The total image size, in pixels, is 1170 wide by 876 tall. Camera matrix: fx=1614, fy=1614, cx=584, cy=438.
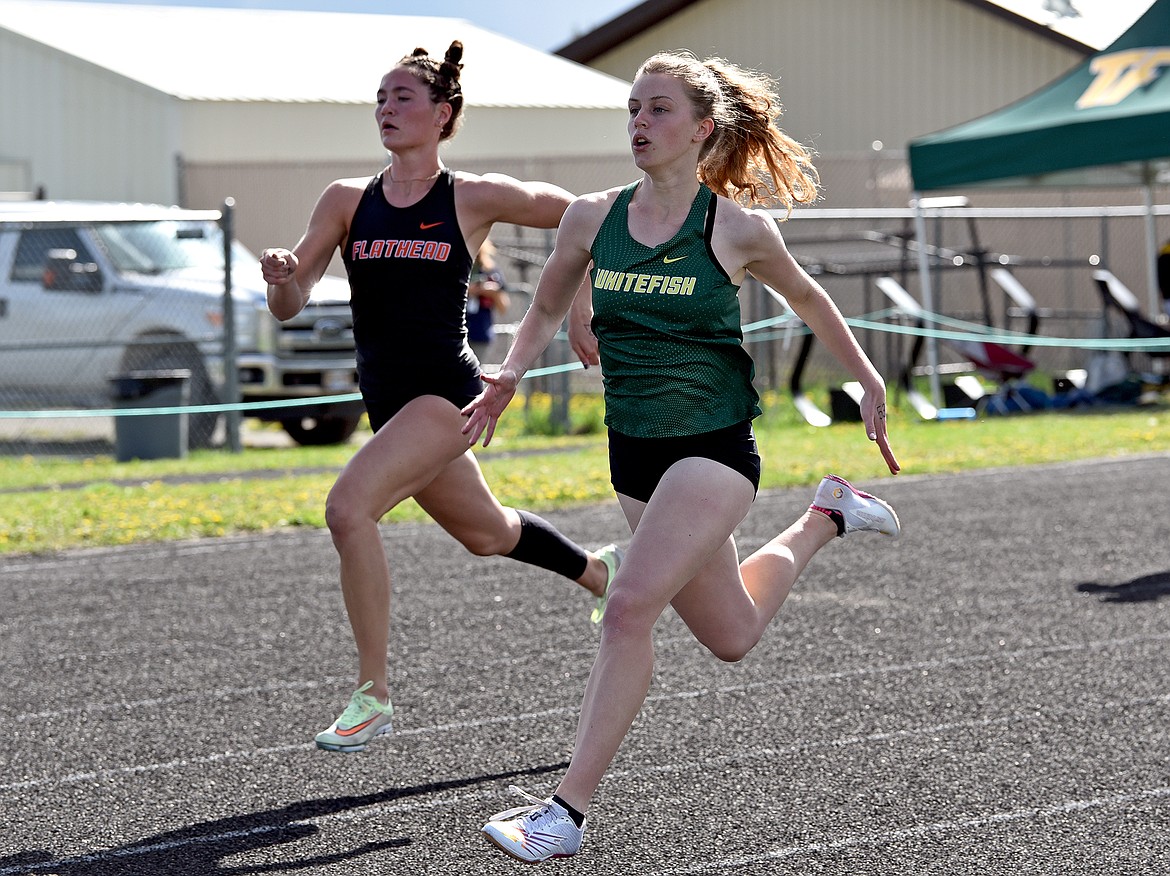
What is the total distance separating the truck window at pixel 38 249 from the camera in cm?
1459

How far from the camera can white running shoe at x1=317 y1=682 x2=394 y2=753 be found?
495 centimetres

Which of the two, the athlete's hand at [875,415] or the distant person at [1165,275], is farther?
the distant person at [1165,275]

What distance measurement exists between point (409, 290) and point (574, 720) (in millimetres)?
1570

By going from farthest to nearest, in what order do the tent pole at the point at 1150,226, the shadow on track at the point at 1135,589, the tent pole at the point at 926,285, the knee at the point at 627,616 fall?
the tent pole at the point at 1150,226 < the tent pole at the point at 926,285 < the shadow on track at the point at 1135,589 < the knee at the point at 627,616

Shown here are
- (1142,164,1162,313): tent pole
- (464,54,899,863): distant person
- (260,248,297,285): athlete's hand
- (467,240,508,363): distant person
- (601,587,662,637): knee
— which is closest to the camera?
(601,587,662,637): knee

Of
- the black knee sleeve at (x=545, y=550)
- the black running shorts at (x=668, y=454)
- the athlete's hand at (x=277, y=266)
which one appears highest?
the athlete's hand at (x=277, y=266)

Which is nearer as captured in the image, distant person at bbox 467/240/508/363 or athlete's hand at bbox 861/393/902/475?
athlete's hand at bbox 861/393/902/475

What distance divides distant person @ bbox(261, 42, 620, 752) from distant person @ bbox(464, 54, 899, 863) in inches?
31.3

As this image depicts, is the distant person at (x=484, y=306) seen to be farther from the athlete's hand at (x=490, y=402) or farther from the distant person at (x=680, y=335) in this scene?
the athlete's hand at (x=490, y=402)

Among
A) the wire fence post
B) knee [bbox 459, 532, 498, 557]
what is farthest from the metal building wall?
knee [bbox 459, 532, 498, 557]

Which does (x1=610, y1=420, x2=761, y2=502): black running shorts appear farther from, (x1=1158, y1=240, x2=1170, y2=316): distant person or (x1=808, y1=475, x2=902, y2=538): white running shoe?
(x1=1158, y1=240, x2=1170, y2=316): distant person

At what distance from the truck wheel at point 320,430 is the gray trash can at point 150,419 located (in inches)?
64.9

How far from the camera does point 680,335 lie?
423 centimetres

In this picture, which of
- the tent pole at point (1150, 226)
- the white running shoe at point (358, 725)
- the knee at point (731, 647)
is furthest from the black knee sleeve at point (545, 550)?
the tent pole at point (1150, 226)
